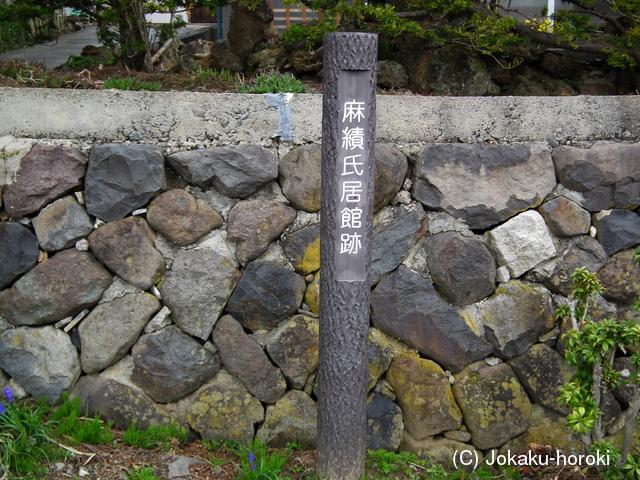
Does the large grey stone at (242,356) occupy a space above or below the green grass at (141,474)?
above

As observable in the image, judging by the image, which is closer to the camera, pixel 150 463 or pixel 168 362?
pixel 150 463

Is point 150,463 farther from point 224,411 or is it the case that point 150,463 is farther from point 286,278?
point 286,278

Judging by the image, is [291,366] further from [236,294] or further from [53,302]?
[53,302]

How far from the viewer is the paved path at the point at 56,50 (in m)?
5.82

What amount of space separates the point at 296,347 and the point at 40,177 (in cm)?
171

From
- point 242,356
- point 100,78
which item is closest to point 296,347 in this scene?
point 242,356

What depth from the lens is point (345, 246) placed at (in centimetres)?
276

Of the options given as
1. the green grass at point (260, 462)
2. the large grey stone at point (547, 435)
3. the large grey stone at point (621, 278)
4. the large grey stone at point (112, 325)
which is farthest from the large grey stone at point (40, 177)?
the large grey stone at point (621, 278)

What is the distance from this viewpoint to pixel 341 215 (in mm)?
2736

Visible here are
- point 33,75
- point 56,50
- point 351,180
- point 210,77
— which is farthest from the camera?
point 56,50

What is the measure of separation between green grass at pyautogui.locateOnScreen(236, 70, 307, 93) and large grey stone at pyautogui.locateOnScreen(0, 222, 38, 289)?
147 cm

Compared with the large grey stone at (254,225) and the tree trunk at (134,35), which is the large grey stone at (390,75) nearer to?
the large grey stone at (254,225)

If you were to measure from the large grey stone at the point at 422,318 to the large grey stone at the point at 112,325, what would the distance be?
1340 mm

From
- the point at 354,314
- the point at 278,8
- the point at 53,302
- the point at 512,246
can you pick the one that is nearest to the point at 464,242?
the point at 512,246
